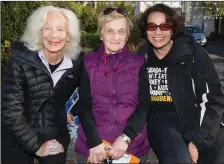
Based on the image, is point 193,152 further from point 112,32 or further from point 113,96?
point 112,32

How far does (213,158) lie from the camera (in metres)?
3.26

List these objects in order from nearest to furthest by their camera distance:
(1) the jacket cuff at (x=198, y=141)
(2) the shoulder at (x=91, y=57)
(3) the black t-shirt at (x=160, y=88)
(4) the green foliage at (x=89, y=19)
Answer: (1) the jacket cuff at (x=198, y=141)
(2) the shoulder at (x=91, y=57)
(3) the black t-shirt at (x=160, y=88)
(4) the green foliage at (x=89, y=19)

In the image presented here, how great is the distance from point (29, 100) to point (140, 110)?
3.24 ft

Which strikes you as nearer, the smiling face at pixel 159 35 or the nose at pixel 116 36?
the nose at pixel 116 36

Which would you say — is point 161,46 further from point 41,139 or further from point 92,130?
point 41,139

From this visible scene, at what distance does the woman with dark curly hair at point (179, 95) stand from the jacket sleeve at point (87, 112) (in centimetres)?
61

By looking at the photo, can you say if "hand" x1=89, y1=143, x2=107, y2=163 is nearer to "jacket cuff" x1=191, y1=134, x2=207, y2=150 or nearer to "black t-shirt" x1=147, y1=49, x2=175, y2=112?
"black t-shirt" x1=147, y1=49, x2=175, y2=112

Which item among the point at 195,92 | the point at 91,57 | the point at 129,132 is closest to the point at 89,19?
the point at 91,57

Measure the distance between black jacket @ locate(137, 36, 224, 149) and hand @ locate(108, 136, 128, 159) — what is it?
0.59 m

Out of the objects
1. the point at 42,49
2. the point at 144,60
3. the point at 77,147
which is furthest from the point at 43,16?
the point at 77,147

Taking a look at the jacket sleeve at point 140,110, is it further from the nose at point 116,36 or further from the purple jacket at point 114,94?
the nose at point 116,36

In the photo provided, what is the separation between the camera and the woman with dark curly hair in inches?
123

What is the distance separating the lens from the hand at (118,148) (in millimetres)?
2986

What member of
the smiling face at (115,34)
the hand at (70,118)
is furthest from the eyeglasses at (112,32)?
the hand at (70,118)
